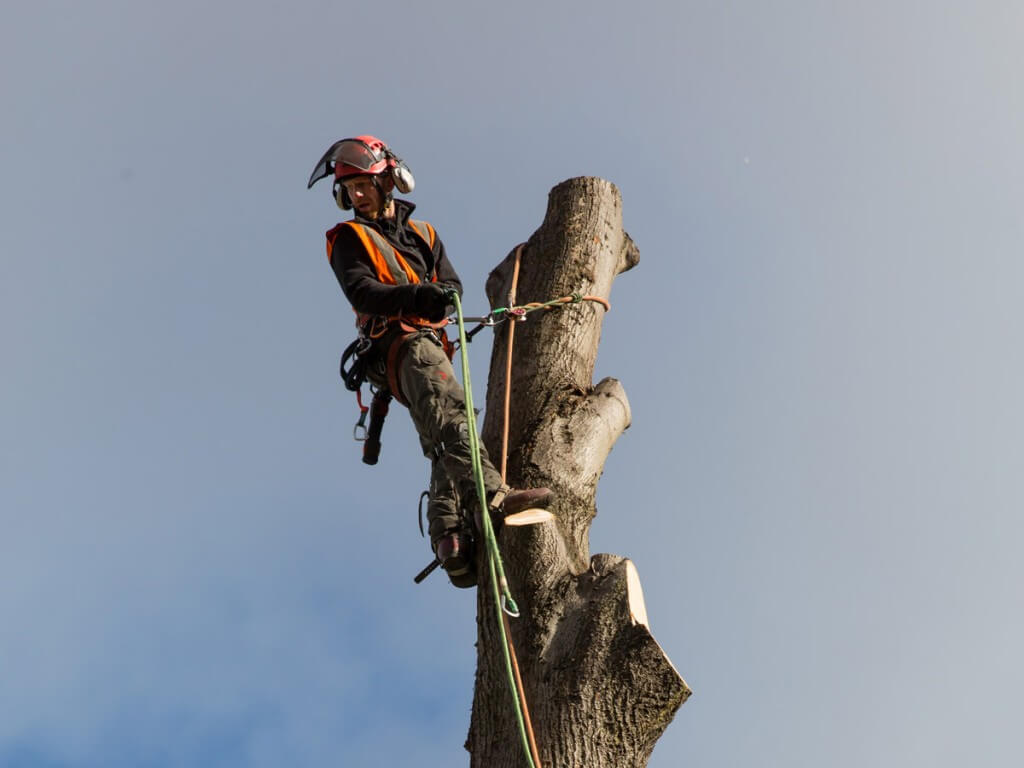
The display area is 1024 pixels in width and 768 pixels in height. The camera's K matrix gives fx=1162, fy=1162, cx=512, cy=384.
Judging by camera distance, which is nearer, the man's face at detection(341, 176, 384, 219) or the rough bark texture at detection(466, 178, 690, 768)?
the rough bark texture at detection(466, 178, 690, 768)

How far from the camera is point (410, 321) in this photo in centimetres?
439

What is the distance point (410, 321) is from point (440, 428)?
0.52 meters

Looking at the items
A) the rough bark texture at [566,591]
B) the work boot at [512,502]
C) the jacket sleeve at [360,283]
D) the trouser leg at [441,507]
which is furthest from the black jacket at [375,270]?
the work boot at [512,502]

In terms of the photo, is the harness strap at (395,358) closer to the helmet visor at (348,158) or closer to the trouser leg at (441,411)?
the trouser leg at (441,411)

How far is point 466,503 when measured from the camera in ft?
12.8

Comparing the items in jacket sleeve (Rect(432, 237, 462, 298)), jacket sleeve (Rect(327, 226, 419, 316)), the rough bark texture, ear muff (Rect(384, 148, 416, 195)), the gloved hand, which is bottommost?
the rough bark texture

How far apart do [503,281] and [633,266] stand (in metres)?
0.71

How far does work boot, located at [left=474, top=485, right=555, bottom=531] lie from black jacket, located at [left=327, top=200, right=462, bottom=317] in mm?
822

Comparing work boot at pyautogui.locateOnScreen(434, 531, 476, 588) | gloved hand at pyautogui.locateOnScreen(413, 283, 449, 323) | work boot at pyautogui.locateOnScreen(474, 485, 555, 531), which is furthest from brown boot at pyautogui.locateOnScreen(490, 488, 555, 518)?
gloved hand at pyautogui.locateOnScreen(413, 283, 449, 323)

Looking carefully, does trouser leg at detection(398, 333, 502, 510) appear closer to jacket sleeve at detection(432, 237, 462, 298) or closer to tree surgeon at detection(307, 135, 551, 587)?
tree surgeon at detection(307, 135, 551, 587)

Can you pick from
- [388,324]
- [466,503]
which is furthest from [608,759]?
[388,324]

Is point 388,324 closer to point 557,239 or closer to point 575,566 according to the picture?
point 557,239

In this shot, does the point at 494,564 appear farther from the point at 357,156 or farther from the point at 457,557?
the point at 357,156

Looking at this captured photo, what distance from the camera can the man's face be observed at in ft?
15.3
